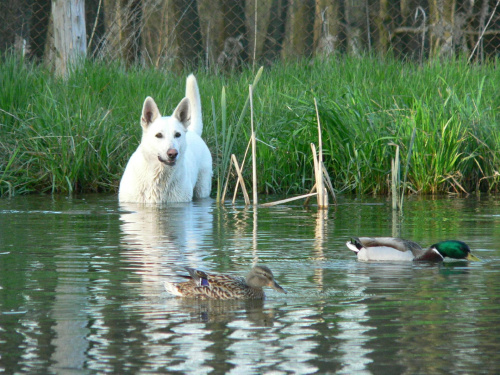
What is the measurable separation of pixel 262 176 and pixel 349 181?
984 mm

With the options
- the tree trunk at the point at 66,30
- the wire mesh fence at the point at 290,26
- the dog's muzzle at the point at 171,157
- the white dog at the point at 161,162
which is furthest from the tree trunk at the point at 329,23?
the dog's muzzle at the point at 171,157

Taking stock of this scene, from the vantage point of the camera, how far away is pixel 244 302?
16.3 ft

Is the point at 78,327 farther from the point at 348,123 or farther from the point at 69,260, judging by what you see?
the point at 348,123

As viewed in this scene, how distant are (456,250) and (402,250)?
34cm

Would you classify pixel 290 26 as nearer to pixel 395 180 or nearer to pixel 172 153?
pixel 172 153

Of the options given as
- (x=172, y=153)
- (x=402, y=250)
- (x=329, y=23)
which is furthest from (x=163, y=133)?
(x=329, y=23)

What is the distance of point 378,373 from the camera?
3504 millimetres

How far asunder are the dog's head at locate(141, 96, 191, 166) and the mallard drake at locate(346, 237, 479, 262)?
3.74m

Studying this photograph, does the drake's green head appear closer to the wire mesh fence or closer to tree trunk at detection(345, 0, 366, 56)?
the wire mesh fence

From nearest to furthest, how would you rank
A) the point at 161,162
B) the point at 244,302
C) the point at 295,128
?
the point at 244,302
the point at 161,162
the point at 295,128

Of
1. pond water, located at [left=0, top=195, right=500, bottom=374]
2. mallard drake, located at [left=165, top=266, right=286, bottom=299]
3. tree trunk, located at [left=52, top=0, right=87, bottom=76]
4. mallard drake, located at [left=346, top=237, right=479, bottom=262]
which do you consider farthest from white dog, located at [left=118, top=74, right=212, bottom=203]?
mallard drake, located at [left=165, top=266, right=286, bottom=299]

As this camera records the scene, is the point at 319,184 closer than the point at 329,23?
Yes

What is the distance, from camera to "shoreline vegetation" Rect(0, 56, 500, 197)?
1025 centimetres

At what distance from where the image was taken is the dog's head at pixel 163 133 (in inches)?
381
